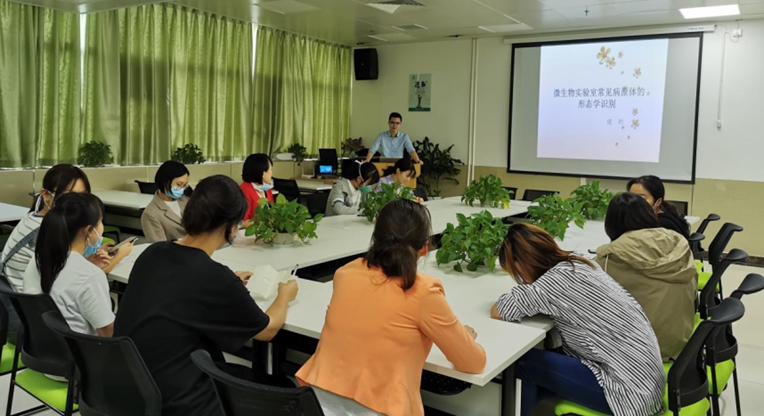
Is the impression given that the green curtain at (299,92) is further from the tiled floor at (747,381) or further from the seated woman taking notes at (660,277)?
the seated woman taking notes at (660,277)

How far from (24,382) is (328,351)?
4.23 feet

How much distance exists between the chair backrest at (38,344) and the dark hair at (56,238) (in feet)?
0.32

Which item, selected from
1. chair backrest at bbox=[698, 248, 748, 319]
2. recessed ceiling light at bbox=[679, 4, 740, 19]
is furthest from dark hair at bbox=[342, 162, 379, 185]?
recessed ceiling light at bbox=[679, 4, 740, 19]

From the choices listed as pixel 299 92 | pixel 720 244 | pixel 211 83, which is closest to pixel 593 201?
pixel 720 244

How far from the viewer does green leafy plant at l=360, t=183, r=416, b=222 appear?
427 cm

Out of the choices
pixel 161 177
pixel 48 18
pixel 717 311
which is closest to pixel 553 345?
pixel 717 311

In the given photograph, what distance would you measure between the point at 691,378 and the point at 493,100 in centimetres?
715

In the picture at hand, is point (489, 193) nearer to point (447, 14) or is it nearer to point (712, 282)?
point (712, 282)

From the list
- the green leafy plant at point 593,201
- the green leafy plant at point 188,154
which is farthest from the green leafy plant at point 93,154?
the green leafy plant at point 593,201

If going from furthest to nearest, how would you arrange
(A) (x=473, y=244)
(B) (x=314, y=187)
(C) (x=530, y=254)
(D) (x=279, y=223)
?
1. (B) (x=314, y=187)
2. (D) (x=279, y=223)
3. (A) (x=473, y=244)
4. (C) (x=530, y=254)

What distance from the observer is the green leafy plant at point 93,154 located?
21.4 ft

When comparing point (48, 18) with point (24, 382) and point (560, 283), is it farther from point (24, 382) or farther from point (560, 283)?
point (560, 283)

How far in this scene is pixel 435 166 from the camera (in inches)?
360

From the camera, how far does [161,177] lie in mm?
3725
